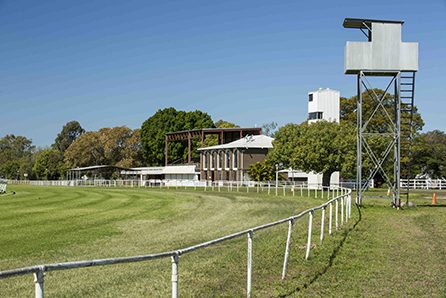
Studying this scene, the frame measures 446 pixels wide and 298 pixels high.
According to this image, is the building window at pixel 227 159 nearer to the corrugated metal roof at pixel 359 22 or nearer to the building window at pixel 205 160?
the building window at pixel 205 160

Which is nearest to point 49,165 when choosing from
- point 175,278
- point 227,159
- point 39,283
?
point 227,159

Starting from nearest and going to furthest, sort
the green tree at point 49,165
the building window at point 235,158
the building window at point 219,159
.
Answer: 1. the building window at point 235,158
2. the building window at point 219,159
3. the green tree at point 49,165

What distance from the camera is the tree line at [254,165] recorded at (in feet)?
200

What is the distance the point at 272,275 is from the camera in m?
12.0

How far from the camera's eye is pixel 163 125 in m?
118

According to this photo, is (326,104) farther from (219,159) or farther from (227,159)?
(219,159)

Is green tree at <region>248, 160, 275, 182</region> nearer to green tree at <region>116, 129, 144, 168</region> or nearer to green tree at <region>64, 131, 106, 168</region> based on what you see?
green tree at <region>116, 129, 144, 168</region>

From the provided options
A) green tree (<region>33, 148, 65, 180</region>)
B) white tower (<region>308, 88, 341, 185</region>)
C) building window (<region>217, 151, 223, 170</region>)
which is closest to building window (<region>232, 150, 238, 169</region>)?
building window (<region>217, 151, 223, 170</region>)

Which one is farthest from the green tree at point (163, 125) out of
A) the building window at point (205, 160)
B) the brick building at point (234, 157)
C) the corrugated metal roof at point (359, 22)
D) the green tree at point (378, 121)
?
the corrugated metal roof at point (359, 22)

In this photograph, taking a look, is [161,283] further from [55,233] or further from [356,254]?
[55,233]

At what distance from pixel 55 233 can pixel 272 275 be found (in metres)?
10.5

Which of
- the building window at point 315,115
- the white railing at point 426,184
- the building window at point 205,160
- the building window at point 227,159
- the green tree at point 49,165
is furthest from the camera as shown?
the green tree at point 49,165

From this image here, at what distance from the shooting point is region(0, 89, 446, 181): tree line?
60875mm

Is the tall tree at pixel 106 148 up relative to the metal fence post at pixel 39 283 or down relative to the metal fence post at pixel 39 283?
up
